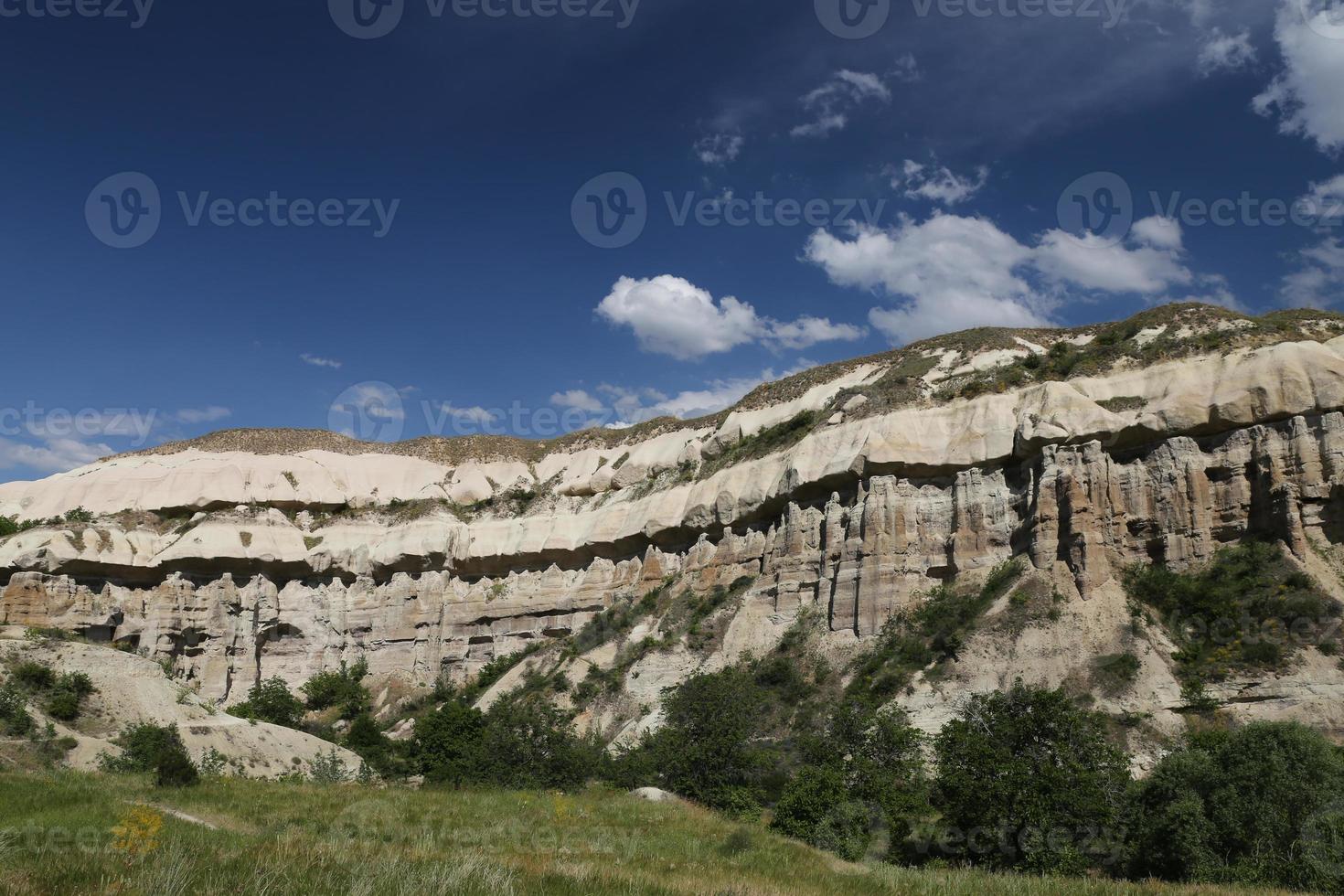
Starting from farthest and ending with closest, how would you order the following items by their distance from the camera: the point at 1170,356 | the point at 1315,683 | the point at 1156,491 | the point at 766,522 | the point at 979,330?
the point at 979,330 → the point at 766,522 → the point at 1170,356 → the point at 1156,491 → the point at 1315,683

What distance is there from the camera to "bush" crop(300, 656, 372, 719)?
189ft

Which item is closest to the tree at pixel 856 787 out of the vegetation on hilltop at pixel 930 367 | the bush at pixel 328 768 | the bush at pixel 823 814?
the bush at pixel 823 814

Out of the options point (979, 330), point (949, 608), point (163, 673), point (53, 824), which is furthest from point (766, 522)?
point (53, 824)

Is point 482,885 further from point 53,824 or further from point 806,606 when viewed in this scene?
point 806,606

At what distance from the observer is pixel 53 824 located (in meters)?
11.8

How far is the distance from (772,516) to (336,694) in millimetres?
31392

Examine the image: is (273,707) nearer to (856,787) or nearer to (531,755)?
(531,755)

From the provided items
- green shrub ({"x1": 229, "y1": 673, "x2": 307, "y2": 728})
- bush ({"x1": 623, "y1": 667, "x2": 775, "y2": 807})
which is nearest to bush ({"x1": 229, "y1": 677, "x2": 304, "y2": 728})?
green shrub ({"x1": 229, "y1": 673, "x2": 307, "y2": 728})

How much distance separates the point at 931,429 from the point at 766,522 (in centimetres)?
1119

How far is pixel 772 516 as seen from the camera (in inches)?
1996

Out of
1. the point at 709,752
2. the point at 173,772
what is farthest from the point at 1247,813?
the point at 173,772

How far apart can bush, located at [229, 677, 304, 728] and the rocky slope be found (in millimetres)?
3829

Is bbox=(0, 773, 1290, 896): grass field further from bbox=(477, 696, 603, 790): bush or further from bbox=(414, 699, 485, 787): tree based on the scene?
bbox=(414, 699, 485, 787): tree

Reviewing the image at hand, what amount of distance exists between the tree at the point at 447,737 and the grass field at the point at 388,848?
725 inches
